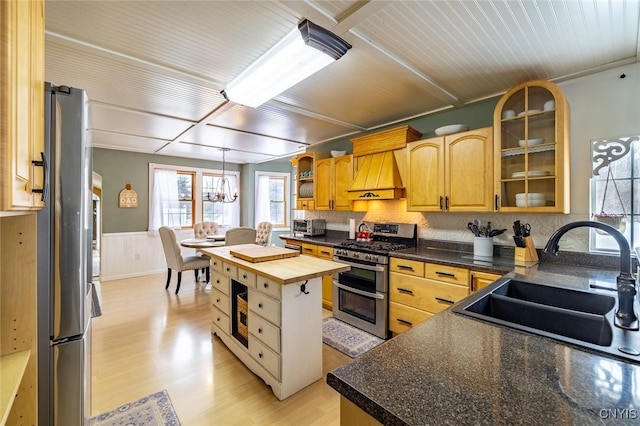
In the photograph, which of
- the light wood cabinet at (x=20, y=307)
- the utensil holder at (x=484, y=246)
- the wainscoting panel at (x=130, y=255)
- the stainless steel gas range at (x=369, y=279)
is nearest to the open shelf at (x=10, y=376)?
the light wood cabinet at (x=20, y=307)

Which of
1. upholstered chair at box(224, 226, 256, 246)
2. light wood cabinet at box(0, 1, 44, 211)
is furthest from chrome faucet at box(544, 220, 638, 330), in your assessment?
upholstered chair at box(224, 226, 256, 246)

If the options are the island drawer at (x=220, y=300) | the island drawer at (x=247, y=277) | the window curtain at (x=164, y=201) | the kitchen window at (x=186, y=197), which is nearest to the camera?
the island drawer at (x=247, y=277)

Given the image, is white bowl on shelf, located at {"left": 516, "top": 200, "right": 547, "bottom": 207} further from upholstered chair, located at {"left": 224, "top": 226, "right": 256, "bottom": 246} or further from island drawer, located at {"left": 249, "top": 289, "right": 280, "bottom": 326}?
upholstered chair, located at {"left": 224, "top": 226, "right": 256, "bottom": 246}

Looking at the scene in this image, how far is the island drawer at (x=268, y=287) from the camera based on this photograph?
207 centimetres

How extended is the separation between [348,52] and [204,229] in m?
4.76

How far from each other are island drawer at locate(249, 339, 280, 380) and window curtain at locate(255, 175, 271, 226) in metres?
4.89

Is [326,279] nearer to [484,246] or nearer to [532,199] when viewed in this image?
[484,246]

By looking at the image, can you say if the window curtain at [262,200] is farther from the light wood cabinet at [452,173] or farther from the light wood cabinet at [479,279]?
the light wood cabinet at [479,279]

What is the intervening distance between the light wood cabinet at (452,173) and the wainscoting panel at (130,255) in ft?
17.4

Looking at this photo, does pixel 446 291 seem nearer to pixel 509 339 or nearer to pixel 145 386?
pixel 509 339

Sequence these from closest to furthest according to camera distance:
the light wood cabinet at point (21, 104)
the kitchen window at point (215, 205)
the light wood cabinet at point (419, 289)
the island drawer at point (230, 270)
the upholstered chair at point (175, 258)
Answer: the light wood cabinet at point (21, 104) → the light wood cabinet at point (419, 289) → the island drawer at point (230, 270) → the upholstered chair at point (175, 258) → the kitchen window at point (215, 205)

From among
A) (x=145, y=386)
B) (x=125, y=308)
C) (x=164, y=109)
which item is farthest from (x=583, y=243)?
(x=125, y=308)

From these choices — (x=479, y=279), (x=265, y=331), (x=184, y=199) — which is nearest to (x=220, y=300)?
(x=265, y=331)

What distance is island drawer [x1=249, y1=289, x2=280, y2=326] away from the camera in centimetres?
207
